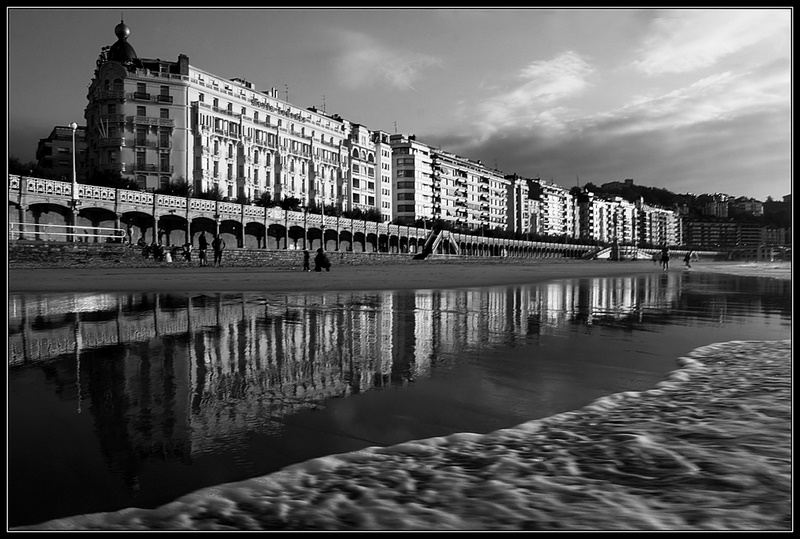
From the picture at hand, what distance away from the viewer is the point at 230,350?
499cm

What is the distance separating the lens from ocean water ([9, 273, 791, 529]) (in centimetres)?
195

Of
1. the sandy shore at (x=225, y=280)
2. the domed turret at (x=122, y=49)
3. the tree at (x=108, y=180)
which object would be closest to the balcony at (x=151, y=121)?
the domed turret at (x=122, y=49)

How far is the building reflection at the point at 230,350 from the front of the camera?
2871 mm

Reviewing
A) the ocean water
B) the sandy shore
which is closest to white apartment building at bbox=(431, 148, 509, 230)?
the sandy shore

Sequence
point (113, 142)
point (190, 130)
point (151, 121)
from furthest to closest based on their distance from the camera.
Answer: point (190, 130)
point (151, 121)
point (113, 142)

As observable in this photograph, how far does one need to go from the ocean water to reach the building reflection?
0.09 feet

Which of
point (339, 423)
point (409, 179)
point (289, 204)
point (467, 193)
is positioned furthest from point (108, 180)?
point (467, 193)

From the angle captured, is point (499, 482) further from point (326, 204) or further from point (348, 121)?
point (348, 121)

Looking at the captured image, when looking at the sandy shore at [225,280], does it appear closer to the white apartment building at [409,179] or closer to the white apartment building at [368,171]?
the white apartment building at [368,171]

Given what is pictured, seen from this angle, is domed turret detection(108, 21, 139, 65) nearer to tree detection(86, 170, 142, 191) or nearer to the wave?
tree detection(86, 170, 142, 191)

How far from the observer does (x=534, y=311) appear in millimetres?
8914

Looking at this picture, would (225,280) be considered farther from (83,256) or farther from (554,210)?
(554,210)

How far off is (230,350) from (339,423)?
2.49 metres

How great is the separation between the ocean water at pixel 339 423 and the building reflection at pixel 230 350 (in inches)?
1.0
